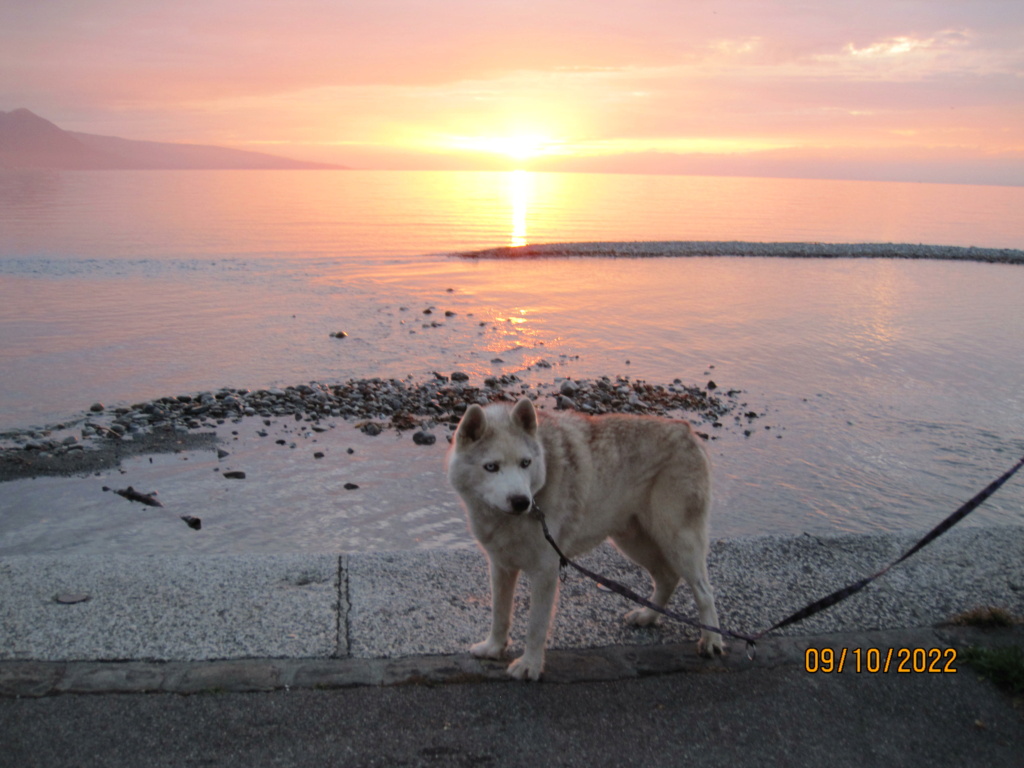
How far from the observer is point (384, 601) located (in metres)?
4.61

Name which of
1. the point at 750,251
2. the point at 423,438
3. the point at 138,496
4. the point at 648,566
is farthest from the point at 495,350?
the point at 750,251

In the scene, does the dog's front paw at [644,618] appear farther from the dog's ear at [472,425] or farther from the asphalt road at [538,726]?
the dog's ear at [472,425]

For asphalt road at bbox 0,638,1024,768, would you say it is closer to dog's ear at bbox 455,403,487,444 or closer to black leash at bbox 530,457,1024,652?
black leash at bbox 530,457,1024,652

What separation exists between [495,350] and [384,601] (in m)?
11.9

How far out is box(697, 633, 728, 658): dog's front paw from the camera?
425 cm

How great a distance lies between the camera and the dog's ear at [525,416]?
3925 mm

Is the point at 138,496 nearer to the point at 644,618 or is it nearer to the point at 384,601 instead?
the point at 384,601

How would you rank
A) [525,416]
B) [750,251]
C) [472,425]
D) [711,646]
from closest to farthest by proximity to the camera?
[472,425]
[525,416]
[711,646]
[750,251]

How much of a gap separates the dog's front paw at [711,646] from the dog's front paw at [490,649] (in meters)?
1.17

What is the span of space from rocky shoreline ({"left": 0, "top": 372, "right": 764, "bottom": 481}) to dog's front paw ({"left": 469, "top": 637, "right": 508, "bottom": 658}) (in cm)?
633

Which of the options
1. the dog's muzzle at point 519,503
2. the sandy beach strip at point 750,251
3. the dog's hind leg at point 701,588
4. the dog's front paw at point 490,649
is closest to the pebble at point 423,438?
the dog's front paw at point 490,649

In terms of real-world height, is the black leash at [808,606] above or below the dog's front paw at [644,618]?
above
